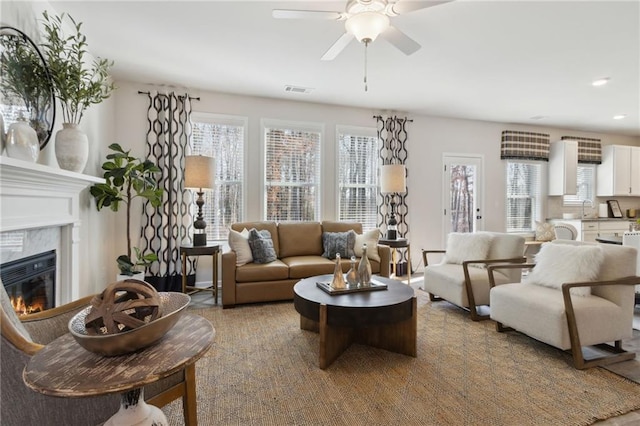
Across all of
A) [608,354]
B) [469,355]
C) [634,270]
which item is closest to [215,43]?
[469,355]

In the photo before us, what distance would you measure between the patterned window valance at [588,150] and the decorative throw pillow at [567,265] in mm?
5053

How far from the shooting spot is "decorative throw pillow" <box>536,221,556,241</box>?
5992mm

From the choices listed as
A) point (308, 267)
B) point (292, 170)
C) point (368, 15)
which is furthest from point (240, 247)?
point (368, 15)

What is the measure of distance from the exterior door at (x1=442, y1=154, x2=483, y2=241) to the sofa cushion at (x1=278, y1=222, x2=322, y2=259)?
2.62 meters

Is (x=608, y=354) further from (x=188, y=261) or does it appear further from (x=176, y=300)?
(x=188, y=261)

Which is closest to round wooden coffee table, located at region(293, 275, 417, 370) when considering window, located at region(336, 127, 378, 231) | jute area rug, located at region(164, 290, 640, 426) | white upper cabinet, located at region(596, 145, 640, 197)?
jute area rug, located at region(164, 290, 640, 426)

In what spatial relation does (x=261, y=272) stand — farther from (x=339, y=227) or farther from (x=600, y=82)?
(x=600, y=82)

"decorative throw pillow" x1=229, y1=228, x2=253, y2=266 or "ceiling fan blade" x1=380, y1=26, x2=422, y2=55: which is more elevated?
"ceiling fan blade" x1=380, y1=26, x2=422, y2=55

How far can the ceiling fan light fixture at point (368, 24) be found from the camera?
2.12m

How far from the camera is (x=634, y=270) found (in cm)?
240

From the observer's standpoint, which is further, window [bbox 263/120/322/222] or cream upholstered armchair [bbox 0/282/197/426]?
window [bbox 263/120/322/222]

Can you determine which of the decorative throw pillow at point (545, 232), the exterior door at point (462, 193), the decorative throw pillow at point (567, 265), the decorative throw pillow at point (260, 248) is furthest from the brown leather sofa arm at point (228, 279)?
the decorative throw pillow at point (545, 232)

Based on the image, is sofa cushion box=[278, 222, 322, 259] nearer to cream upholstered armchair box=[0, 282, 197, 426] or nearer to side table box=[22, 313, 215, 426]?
cream upholstered armchair box=[0, 282, 197, 426]

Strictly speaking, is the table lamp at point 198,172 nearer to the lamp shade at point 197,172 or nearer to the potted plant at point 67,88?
the lamp shade at point 197,172
